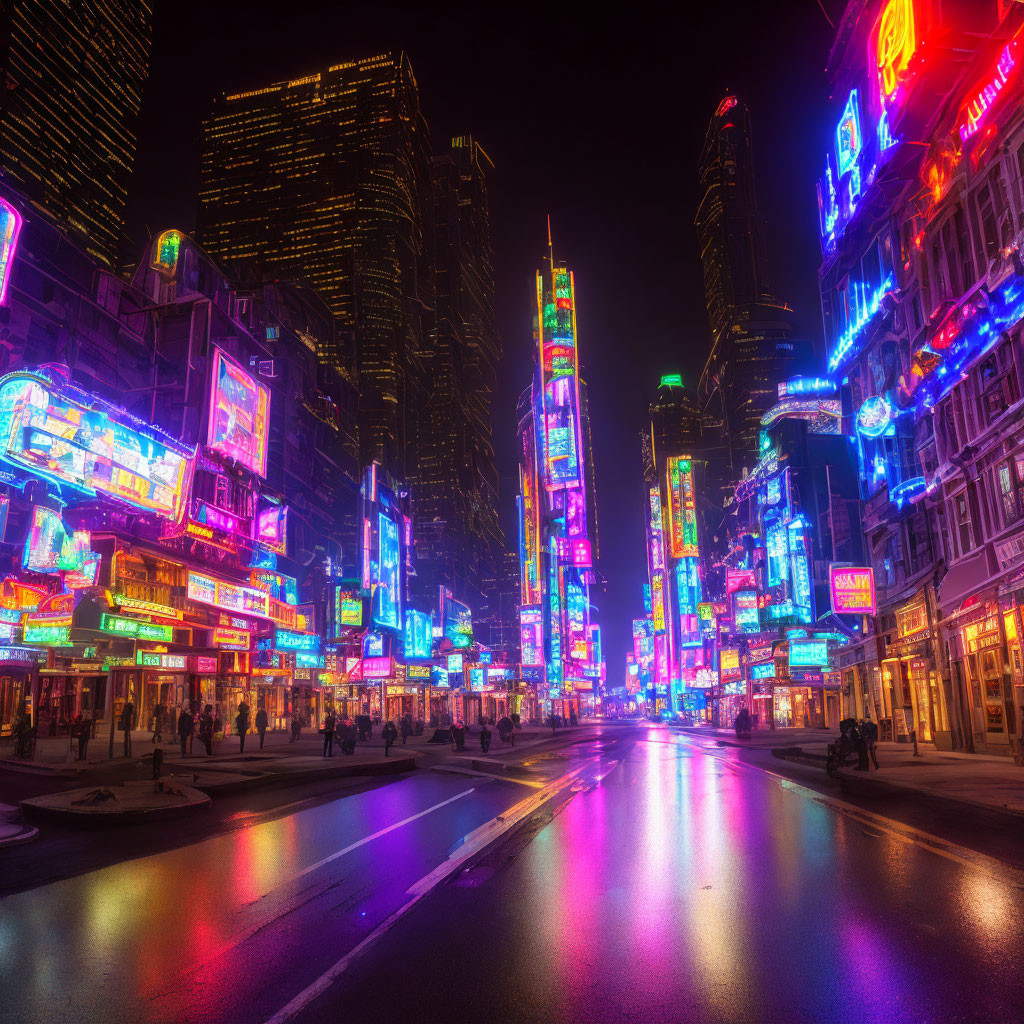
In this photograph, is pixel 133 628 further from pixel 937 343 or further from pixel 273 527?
pixel 937 343

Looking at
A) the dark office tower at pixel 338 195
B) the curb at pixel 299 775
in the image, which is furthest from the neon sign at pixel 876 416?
the dark office tower at pixel 338 195

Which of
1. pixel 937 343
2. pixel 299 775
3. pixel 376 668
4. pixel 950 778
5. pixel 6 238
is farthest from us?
pixel 376 668

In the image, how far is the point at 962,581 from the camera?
2867cm

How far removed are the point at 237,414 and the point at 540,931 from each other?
33907 millimetres

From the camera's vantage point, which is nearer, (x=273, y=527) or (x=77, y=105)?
(x=273, y=527)

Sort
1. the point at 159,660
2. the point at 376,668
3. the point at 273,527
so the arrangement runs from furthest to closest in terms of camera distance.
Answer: the point at 376,668, the point at 273,527, the point at 159,660

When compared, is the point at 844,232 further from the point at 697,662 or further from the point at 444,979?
the point at 697,662

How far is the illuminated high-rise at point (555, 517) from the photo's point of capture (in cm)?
10625

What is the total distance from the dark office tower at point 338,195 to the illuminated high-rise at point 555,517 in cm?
5204

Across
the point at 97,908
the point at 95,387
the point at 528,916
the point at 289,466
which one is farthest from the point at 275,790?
the point at 289,466

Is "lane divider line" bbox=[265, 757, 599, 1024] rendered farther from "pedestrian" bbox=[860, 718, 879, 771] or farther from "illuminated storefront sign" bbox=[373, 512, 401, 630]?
"illuminated storefront sign" bbox=[373, 512, 401, 630]

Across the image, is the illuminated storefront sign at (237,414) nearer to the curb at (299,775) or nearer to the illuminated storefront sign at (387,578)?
the curb at (299,775)

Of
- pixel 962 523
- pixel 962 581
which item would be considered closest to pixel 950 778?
pixel 962 581

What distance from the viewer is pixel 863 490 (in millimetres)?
41500
